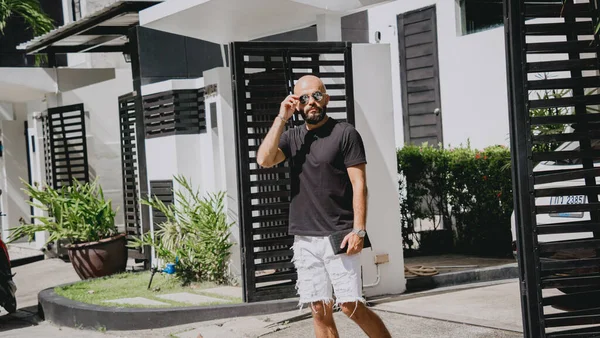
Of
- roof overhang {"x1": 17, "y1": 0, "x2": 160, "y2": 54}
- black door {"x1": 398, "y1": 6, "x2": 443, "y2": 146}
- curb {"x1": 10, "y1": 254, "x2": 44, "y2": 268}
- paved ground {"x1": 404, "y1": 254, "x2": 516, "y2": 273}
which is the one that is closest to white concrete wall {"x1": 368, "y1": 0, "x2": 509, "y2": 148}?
black door {"x1": 398, "y1": 6, "x2": 443, "y2": 146}

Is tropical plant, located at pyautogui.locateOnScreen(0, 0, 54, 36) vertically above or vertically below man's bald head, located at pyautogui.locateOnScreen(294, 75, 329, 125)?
above

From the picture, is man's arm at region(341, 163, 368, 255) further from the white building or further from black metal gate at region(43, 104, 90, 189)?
black metal gate at region(43, 104, 90, 189)

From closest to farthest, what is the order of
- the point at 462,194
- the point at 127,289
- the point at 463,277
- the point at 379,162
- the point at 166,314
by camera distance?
the point at 166,314 → the point at 379,162 → the point at 463,277 → the point at 127,289 → the point at 462,194

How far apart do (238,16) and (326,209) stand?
402cm

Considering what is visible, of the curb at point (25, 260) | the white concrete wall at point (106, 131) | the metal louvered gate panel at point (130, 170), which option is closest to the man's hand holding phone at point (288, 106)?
the metal louvered gate panel at point (130, 170)

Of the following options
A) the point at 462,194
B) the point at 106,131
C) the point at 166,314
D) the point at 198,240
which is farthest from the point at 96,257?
the point at 106,131

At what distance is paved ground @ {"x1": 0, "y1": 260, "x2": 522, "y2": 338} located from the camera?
6.89 meters

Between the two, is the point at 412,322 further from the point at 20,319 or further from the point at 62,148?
the point at 62,148

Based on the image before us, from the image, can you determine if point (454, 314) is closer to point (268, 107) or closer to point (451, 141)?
point (268, 107)

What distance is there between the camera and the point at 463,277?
9.26 metres

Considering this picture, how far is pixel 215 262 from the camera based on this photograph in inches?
372

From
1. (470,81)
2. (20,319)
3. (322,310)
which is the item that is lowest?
(20,319)

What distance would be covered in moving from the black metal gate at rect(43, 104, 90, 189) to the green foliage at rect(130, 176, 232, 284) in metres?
5.32

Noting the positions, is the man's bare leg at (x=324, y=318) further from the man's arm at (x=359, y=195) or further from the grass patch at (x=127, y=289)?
the grass patch at (x=127, y=289)
